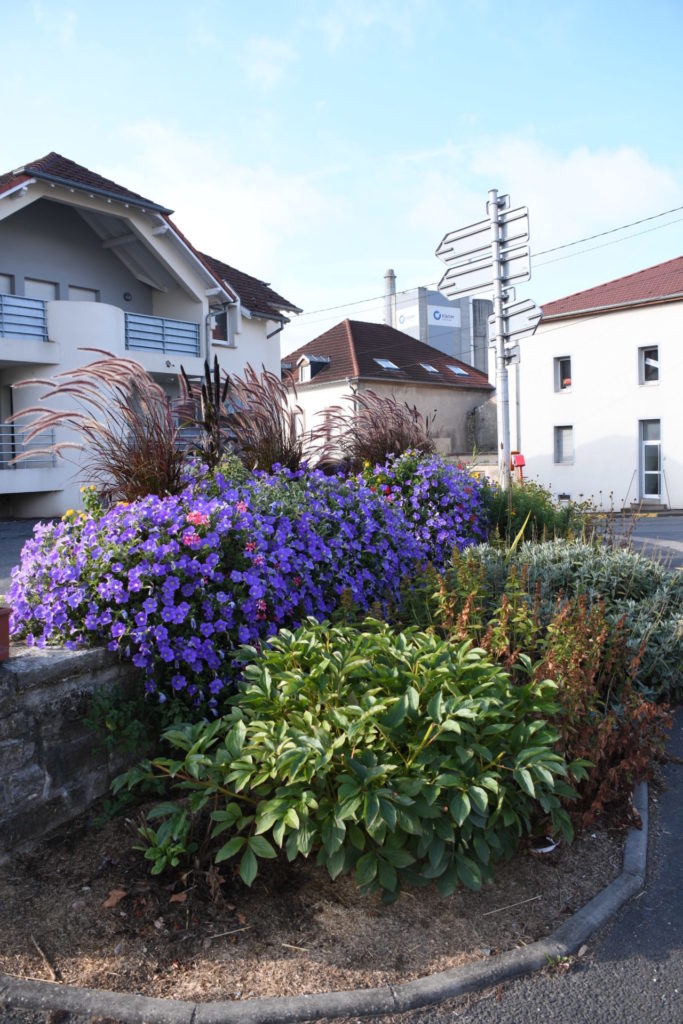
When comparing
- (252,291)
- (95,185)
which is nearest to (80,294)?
(95,185)

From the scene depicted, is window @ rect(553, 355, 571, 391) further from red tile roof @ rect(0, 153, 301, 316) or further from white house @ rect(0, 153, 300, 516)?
white house @ rect(0, 153, 300, 516)

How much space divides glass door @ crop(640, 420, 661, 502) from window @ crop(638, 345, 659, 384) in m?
1.56

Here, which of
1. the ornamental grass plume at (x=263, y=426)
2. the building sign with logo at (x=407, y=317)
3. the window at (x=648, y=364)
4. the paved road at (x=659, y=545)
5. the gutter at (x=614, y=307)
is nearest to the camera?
the ornamental grass plume at (x=263, y=426)

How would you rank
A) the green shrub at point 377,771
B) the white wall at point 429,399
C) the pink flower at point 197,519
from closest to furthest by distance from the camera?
the green shrub at point 377,771 → the pink flower at point 197,519 → the white wall at point 429,399

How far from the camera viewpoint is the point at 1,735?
300 cm

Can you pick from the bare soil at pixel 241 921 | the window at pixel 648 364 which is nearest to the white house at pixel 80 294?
the window at pixel 648 364

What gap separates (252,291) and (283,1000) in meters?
25.8

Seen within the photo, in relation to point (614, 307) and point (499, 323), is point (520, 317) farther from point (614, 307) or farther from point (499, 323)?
point (614, 307)

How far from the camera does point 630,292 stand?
3041cm

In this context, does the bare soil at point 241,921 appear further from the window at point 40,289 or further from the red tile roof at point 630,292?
the red tile roof at point 630,292

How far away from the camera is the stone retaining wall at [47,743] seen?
9.96 ft

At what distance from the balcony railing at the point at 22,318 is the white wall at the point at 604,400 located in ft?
59.2

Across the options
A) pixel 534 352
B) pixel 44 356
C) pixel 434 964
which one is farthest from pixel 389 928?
pixel 534 352

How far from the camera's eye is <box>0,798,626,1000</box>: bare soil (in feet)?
8.36
